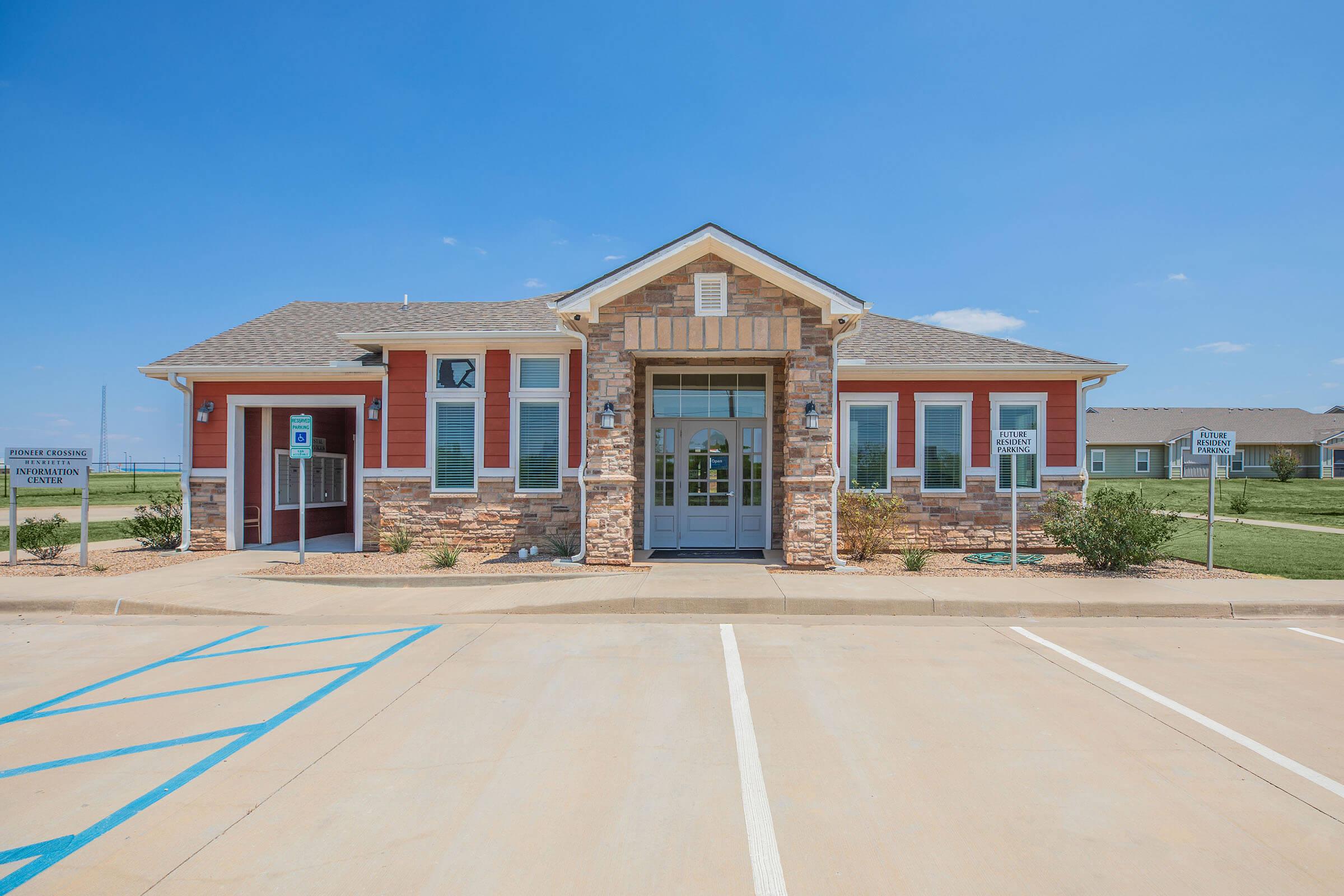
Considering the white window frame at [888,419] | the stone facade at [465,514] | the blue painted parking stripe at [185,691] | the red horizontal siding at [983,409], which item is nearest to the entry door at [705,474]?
the white window frame at [888,419]

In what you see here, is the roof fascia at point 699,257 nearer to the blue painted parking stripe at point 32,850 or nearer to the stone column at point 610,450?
the stone column at point 610,450

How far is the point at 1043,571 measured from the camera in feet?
34.5

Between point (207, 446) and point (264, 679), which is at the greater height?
point (207, 446)

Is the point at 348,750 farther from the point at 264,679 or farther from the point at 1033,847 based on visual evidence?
the point at 1033,847

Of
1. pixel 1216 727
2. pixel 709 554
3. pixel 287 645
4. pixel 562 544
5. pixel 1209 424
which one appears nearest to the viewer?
pixel 1216 727

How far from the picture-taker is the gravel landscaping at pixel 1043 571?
10219mm

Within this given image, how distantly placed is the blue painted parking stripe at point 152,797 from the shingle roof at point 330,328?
25.4 feet

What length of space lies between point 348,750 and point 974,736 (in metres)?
4.19

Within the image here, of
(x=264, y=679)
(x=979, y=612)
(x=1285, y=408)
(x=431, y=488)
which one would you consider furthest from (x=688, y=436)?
(x=1285, y=408)

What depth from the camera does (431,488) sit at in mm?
12219

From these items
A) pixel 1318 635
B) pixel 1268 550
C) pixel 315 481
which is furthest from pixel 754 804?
pixel 1268 550

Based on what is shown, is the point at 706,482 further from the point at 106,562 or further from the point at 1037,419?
the point at 106,562

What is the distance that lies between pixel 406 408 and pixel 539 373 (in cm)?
254

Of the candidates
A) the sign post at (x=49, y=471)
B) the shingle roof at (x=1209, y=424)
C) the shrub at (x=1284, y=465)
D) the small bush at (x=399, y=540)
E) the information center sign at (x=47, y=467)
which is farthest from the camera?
the shingle roof at (x=1209, y=424)
